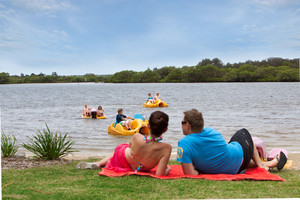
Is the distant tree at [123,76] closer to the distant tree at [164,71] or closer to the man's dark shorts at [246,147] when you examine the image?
the distant tree at [164,71]

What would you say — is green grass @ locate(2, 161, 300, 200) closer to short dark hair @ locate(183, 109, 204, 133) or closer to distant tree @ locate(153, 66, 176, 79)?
short dark hair @ locate(183, 109, 204, 133)

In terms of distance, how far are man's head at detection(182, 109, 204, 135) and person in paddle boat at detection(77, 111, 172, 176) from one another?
0.21 meters

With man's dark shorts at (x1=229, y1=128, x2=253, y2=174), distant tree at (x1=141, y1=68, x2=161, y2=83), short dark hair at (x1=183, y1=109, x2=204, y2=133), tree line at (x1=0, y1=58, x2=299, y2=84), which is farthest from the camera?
distant tree at (x1=141, y1=68, x2=161, y2=83)

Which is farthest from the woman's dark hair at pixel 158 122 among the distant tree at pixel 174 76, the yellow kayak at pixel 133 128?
the distant tree at pixel 174 76

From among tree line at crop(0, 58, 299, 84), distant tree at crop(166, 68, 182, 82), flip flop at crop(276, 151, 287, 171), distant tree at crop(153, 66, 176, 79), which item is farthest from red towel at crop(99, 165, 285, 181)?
distant tree at crop(153, 66, 176, 79)

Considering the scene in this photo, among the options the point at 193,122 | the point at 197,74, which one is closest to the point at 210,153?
the point at 193,122

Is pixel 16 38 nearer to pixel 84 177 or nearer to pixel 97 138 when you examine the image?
pixel 84 177

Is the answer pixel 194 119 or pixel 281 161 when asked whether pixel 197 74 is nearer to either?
pixel 281 161

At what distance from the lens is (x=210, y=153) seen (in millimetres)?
3602

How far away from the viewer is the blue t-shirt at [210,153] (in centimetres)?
353

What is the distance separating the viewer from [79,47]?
18.3 ft

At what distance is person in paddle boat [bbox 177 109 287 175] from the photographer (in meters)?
3.51

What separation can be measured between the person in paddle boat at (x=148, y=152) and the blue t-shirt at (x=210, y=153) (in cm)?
21

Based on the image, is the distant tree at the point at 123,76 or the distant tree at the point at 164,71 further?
the distant tree at the point at 123,76
